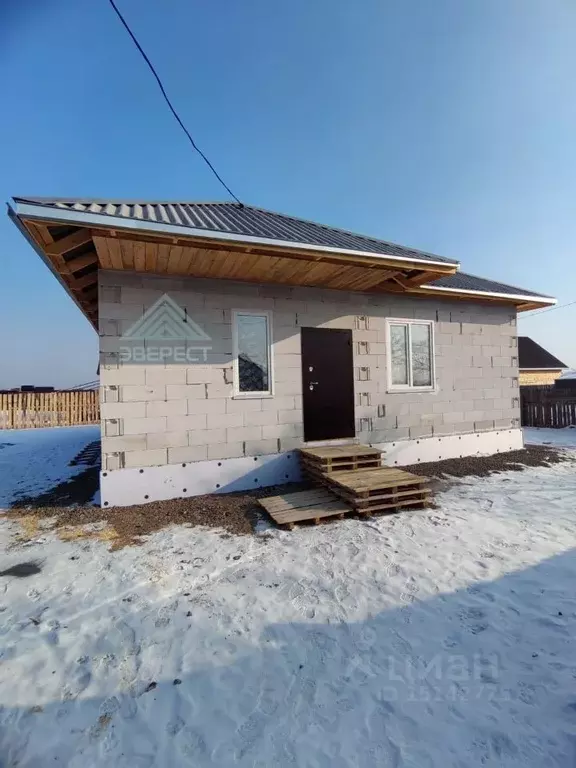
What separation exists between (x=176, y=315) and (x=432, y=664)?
516 centimetres

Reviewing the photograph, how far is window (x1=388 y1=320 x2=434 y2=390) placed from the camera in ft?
24.9

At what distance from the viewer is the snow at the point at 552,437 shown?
10320mm

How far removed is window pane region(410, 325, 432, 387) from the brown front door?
5.16 ft

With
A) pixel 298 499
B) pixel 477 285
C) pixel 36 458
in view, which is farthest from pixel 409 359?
pixel 36 458

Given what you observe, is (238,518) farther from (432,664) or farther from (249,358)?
(432,664)

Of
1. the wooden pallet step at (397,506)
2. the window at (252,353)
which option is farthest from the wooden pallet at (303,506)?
the window at (252,353)

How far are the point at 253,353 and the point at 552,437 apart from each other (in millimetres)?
10110

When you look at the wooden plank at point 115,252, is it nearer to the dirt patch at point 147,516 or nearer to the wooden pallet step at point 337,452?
the dirt patch at point 147,516

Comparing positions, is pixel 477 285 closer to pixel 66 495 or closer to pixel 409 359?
pixel 409 359

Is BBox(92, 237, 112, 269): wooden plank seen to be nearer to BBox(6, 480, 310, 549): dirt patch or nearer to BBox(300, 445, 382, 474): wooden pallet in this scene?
BBox(6, 480, 310, 549): dirt patch

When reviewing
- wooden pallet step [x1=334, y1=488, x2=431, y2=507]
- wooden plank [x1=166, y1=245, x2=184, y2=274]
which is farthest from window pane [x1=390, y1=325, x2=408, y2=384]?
wooden plank [x1=166, y1=245, x2=184, y2=274]

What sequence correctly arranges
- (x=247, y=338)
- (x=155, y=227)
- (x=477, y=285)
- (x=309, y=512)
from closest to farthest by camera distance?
(x=155, y=227) → (x=309, y=512) → (x=247, y=338) → (x=477, y=285)

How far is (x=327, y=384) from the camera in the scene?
22.7 feet

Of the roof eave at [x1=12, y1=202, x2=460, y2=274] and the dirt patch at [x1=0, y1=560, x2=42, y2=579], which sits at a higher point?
the roof eave at [x1=12, y1=202, x2=460, y2=274]
